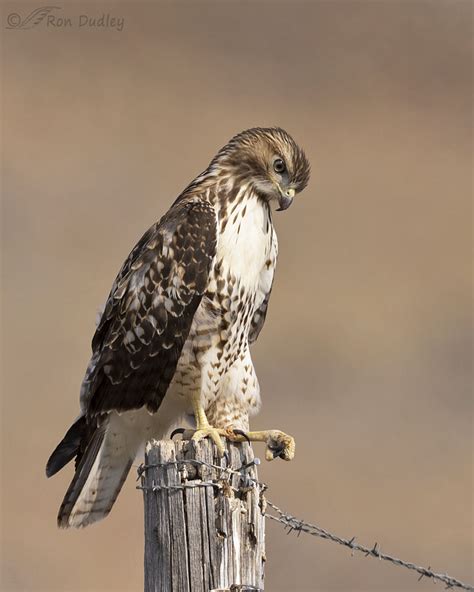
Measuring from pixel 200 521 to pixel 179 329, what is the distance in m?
1.40

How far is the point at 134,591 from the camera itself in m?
12.5

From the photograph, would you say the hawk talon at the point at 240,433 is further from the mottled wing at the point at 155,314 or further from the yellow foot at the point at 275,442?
the mottled wing at the point at 155,314

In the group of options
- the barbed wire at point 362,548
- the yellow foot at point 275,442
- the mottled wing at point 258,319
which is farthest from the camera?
the mottled wing at point 258,319

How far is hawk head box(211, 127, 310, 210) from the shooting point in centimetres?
602

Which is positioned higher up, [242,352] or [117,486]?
[242,352]

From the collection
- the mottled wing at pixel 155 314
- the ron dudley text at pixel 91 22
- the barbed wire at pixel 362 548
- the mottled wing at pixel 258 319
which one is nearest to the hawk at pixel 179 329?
the mottled wing at pixel 155 314

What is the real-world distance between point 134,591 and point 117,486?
22.9ft

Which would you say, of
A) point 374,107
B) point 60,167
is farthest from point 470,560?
point 374,107

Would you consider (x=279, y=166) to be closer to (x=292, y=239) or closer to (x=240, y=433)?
(x=240, y=433)

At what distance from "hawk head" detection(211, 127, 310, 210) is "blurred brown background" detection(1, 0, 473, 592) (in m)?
6.87

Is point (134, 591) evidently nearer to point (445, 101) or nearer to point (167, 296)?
point (167, 296)

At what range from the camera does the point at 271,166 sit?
605 centimetres

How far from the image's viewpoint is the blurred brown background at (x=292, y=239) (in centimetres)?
1359

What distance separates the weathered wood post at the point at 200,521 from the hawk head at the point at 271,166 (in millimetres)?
1694
